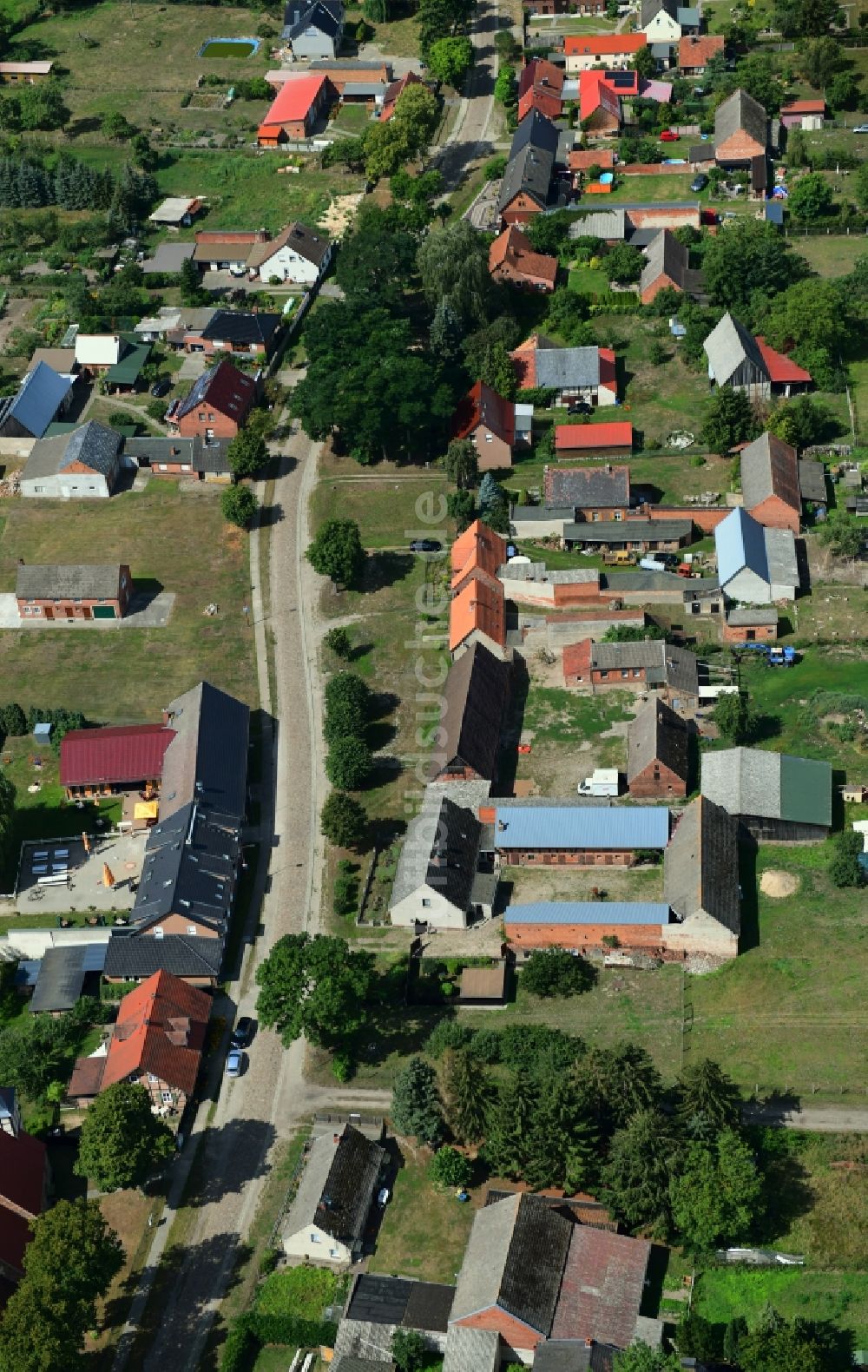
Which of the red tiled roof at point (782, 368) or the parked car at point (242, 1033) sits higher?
the red tiled roof at point (782, 368)

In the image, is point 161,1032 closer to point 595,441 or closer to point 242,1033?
point 242,1033

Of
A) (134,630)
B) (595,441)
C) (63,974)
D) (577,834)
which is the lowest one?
(134,630)

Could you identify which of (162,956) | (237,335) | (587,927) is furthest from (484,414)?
(162,956)

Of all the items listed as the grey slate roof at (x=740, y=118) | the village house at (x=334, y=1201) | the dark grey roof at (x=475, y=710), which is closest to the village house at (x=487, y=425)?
the dark grey roof at (x=475, y=710)

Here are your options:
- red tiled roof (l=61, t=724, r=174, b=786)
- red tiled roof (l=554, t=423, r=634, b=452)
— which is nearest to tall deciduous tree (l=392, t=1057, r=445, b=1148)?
red tiled roof (l=61, t=724, r=174, b=786)

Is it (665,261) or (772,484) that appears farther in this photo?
(665,261)

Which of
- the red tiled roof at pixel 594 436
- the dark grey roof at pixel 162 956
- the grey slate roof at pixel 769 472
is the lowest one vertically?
the dark grey roof at pixel 162 956

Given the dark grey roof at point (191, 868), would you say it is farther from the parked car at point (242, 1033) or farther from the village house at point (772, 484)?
the village house at point (772, 484)

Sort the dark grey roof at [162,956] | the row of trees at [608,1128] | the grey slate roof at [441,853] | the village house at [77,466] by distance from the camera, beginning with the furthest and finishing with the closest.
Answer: the village house at [77,466] < the grey slate roof at [441,853] < the dark grey roof at [162,956] < the row of trees at [608,1128]
